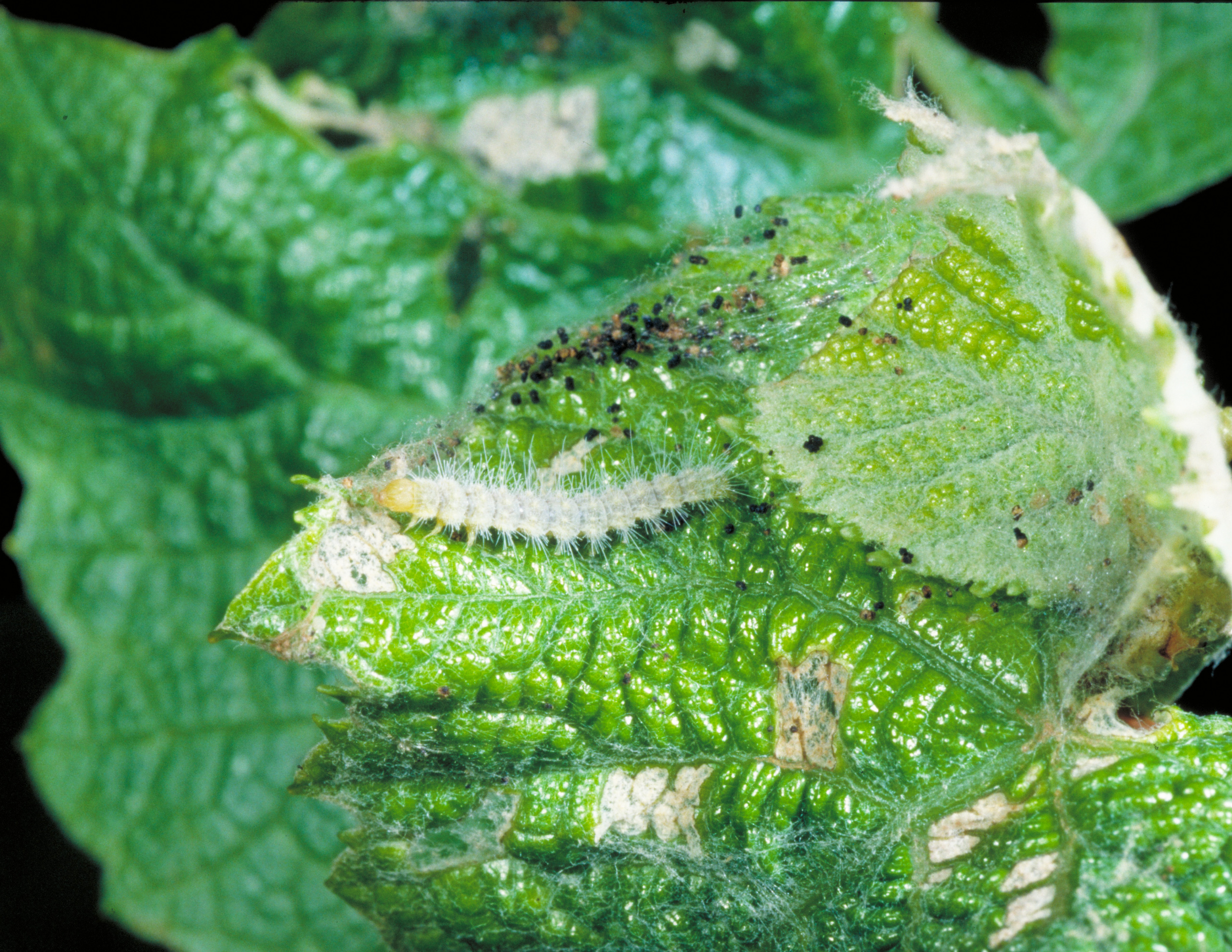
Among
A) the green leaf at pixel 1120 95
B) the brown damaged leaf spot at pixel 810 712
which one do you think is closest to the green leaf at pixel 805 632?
the brown damaged leaf spot at pixel 810 712

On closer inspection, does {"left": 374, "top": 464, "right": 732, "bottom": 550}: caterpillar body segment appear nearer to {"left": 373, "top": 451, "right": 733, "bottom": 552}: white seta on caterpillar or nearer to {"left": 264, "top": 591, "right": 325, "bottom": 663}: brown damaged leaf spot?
{"left": 373, "top": 451, "right": 733, "bottom": 552}: white seta on caterpillar

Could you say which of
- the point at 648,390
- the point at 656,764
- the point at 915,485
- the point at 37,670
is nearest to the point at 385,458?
the point at 648,390

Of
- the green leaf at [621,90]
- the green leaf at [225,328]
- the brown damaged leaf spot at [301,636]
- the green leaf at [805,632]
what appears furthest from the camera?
the green leaf at [621,90]

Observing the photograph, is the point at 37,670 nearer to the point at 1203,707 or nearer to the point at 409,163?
the point at 409,163

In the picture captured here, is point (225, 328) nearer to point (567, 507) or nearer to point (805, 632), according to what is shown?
point (567, 507)

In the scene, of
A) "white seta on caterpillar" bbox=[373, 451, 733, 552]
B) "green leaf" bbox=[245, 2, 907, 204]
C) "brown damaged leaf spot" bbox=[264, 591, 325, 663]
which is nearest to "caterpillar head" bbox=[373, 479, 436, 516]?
"white seta on caterpillar" bbox=[373, 451, 733, 552]

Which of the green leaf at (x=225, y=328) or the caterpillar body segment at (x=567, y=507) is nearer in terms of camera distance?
the caterpillar body segment at (x=567, y=507)

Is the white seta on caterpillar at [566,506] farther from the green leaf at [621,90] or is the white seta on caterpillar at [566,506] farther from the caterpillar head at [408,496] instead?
the green leaf at [621,90]

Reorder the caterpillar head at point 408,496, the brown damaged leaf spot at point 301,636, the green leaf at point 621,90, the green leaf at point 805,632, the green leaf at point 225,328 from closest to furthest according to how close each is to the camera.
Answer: the green leaf at point 805,632, the brown damaged leaf spot at point 301,636, the caterpillar head at point 408,496, the green leaf at point 225,328, the green leaf at point 621,90
